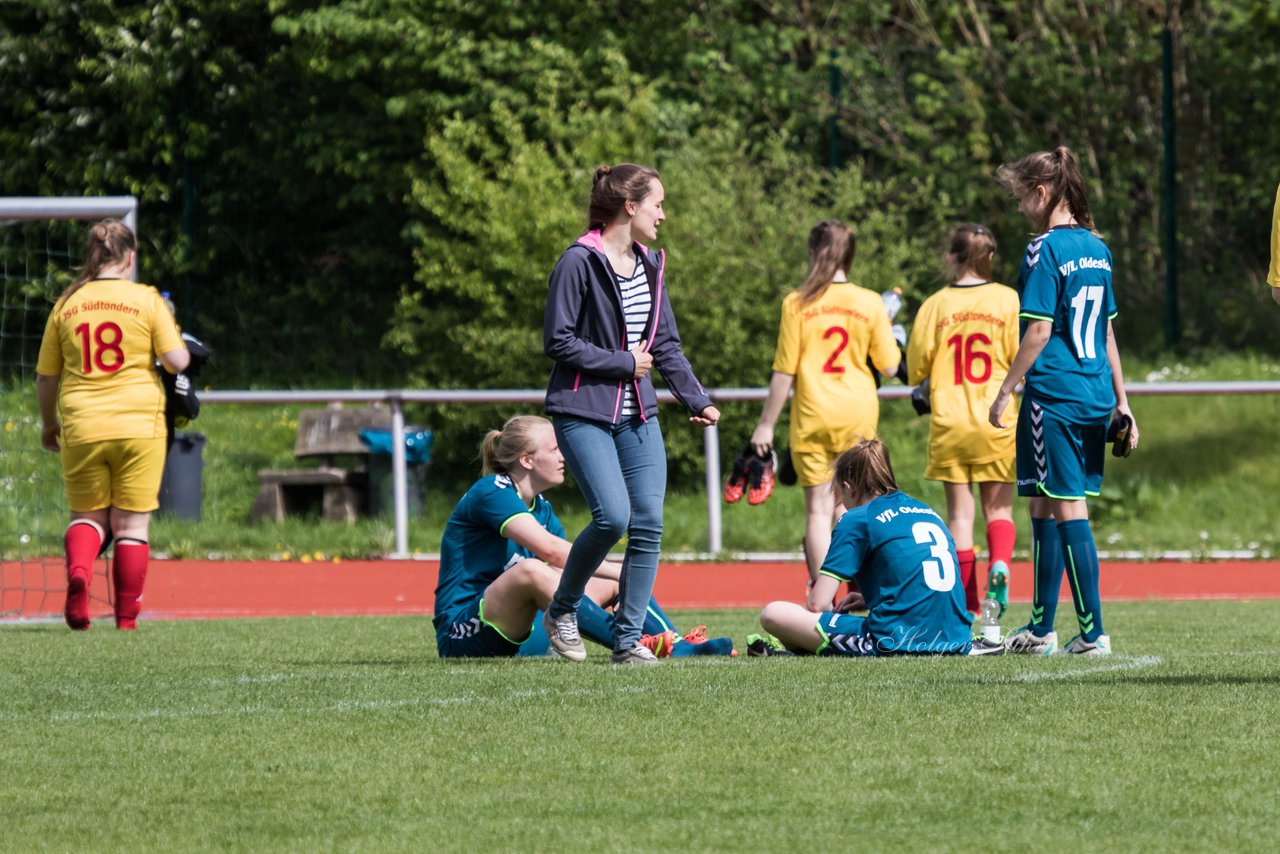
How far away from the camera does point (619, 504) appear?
6941mm

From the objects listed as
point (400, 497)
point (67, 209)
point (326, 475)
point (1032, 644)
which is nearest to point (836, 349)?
point (1032, 644)

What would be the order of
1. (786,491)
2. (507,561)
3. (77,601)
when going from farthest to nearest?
(786,491)
(77,601)
(507,561)

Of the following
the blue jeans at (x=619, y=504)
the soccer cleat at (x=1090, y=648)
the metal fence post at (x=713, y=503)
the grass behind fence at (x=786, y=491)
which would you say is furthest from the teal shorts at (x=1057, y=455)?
the metal fence post at (x=713, y=503)

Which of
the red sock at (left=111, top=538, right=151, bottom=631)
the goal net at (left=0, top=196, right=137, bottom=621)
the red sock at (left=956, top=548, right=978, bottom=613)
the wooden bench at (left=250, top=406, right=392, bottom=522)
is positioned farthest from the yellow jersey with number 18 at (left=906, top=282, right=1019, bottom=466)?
the wooden bench at (left=250, top=406, right=392, bottom=522)

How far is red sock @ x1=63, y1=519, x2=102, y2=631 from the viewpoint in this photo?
9664 millimetres

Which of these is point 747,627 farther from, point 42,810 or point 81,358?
point 42,810

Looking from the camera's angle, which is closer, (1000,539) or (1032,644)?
(1032,644)

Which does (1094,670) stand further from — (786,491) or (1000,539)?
(786,491)

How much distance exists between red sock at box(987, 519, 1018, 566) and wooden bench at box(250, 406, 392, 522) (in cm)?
783

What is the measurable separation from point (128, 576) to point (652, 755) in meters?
5.47

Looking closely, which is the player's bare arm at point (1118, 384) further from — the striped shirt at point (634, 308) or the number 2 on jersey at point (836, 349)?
the number 2 on jersey at point (836, 349)

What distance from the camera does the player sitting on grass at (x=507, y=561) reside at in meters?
7.55

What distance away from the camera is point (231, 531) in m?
16.1

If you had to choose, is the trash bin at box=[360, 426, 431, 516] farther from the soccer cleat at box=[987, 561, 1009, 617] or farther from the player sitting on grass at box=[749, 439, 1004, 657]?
the player sitting on grass at box=[749, 439, 1004, 657]
